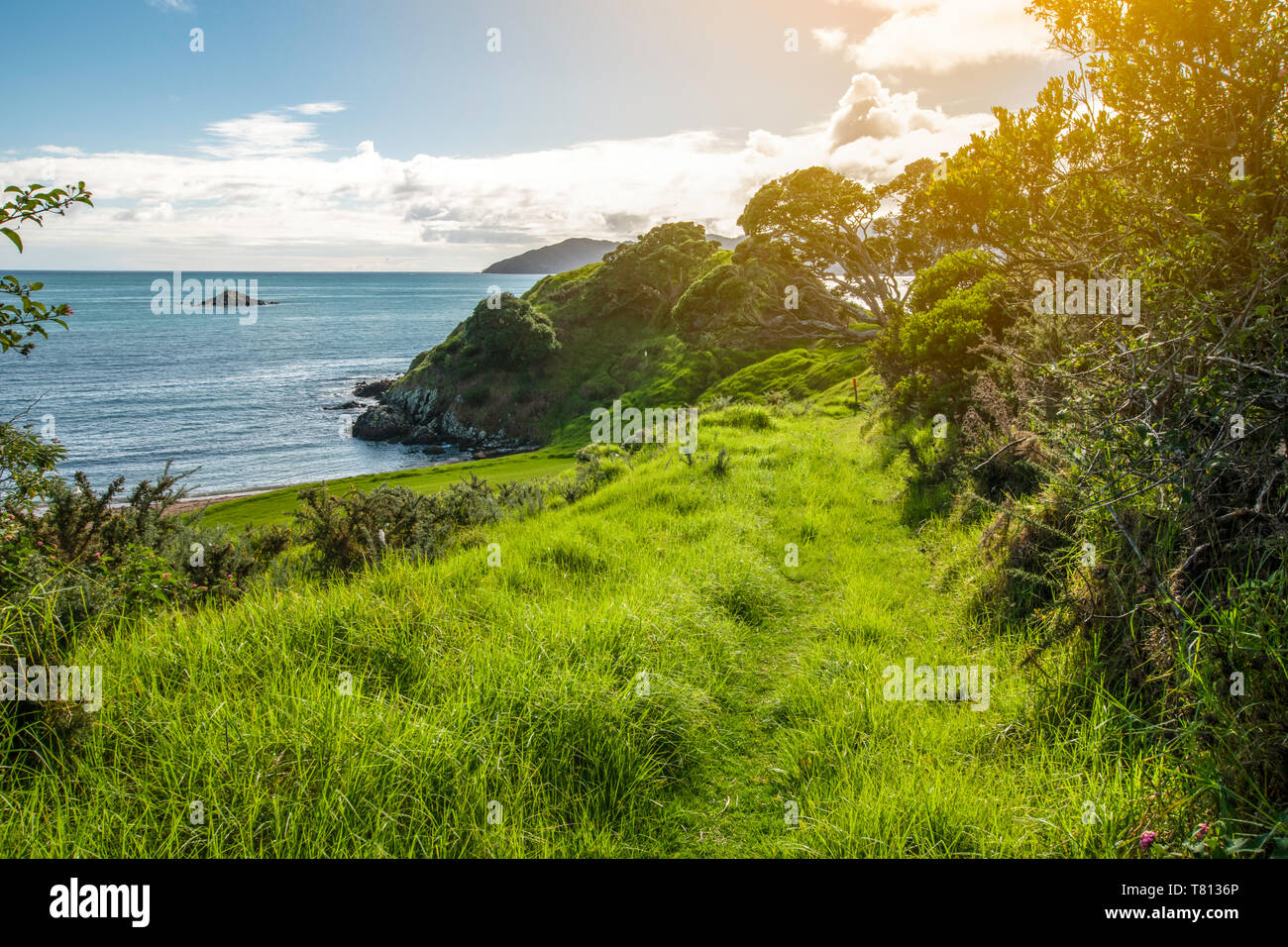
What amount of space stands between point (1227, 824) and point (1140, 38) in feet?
17.5

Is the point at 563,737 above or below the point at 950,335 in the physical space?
below

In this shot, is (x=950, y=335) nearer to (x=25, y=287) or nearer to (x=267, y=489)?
(x=25, y=287)

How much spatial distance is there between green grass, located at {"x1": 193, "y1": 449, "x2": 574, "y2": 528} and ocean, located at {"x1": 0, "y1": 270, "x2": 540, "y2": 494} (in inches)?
267

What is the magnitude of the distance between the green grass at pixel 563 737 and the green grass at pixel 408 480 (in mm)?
19877

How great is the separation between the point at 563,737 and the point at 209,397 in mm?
71272

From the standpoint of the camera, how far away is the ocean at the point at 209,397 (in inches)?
1614

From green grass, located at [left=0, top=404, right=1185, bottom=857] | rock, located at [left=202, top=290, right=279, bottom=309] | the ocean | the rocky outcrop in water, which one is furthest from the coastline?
rock, located at [left=202, top=290, right=279, bottom=309]

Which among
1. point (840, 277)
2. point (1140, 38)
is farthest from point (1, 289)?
point (840, 277)

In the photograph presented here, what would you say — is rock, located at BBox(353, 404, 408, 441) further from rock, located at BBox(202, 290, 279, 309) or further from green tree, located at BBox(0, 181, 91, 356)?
rock, located at BBox(202, 290, 279, 309)

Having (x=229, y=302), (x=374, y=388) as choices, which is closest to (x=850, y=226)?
(x=374, y=388)

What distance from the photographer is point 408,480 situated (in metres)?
31.6

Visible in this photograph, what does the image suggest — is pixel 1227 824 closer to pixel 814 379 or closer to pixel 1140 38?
pixel 1140 38

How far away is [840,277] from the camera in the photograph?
41.3 meters

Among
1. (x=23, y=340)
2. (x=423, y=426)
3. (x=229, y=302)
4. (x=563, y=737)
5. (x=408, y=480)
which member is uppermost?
(x=229, y=302)
